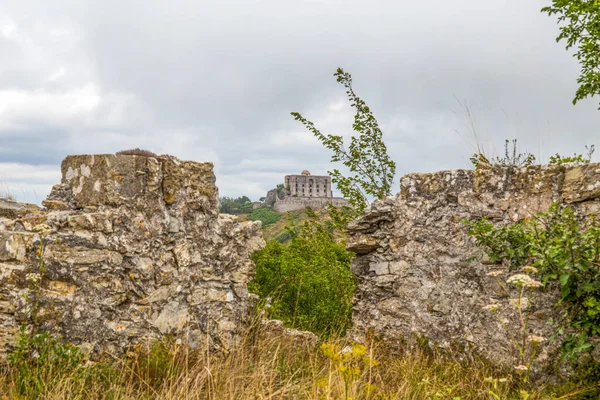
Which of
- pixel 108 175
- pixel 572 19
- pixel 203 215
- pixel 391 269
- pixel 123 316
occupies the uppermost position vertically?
pixel 572 19

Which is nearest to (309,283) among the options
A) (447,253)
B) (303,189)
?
(447,253)

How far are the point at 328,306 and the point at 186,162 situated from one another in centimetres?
427

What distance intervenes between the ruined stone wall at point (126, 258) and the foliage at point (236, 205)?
75.3 meters

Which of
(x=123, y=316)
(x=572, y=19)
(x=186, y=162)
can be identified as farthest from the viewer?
(x=572, y=19)

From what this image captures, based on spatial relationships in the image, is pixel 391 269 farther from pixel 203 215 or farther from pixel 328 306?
pixel 328 306

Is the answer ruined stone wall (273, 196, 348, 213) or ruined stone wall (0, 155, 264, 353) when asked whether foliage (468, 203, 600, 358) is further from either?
ruined stone wall (273, 196, 348, 213)

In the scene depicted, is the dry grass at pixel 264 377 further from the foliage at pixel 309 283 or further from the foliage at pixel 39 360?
the foliage at pixel 309 283

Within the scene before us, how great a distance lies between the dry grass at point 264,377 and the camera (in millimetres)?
3234

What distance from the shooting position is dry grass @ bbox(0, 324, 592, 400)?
3234 millimetres

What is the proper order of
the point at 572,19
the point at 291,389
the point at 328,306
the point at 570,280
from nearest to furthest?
the point at 291,389 < the point at 570,280 < the point at 328,306 < the point at 572,19

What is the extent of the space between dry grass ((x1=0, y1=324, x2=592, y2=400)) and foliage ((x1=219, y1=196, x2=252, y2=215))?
75547 mm

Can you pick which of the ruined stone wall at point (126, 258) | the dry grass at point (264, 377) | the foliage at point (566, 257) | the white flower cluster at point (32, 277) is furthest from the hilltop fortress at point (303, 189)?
the white flower cluster at point (32, 277)

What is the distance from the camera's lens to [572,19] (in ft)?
30.7

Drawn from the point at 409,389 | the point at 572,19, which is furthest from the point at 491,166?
the point at 572,19
